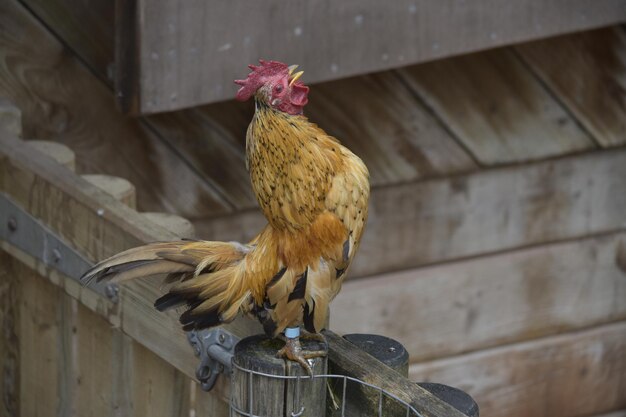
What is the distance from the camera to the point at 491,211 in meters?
2.90

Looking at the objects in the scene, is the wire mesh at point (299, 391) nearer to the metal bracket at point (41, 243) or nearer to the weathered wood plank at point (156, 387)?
the weathered wood plank at point (156, 387)

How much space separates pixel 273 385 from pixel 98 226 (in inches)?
20.7

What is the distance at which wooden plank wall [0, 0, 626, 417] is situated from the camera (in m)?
2.36

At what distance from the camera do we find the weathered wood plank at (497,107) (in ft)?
8.84

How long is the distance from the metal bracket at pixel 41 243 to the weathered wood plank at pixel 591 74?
4.48 ft

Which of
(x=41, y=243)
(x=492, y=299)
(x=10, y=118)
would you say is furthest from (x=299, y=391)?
(x=492, y=299)

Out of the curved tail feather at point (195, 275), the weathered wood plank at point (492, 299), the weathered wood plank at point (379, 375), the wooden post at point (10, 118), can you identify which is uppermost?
the curved tail feather at point (195, 275)

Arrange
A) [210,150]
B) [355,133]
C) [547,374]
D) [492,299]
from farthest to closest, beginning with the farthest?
[547,374] → [492,299] → [355,133] → [210,150]

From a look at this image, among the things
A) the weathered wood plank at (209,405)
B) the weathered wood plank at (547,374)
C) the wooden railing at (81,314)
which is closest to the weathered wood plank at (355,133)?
the wooden railing at (81,314)

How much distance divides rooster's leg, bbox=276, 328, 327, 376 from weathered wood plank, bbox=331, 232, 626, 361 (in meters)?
1.34

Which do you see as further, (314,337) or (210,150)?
(210,150)

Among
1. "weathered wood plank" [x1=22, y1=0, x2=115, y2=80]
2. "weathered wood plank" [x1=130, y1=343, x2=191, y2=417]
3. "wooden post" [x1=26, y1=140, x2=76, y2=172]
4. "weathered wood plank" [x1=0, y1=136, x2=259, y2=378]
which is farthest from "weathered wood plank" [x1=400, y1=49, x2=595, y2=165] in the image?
"weathered wood plank" [x1=130, y1=343, x2=191, y2=417]

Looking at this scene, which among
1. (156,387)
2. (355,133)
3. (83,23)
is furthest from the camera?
(355,133)

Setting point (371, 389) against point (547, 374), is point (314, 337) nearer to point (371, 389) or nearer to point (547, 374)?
point (371, 389)
